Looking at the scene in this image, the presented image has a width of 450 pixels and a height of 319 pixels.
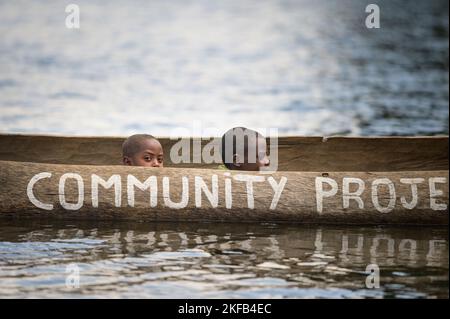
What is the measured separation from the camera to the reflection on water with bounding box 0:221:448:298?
7.22m

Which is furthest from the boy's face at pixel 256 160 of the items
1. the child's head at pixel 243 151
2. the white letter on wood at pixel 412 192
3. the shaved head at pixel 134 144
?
the white letter on wood at pixel 412 192

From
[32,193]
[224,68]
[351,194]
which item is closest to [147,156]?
[32,193]

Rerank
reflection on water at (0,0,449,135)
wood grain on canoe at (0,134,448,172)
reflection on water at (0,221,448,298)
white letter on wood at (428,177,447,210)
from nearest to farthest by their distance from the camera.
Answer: reflection on water at (0,221,448,298)
white letter on wood at (428,177,447,210)
wood grain on canoe at (0,134,448,172)
reflection on water at (0,0,449,135)

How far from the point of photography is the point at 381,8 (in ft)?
101

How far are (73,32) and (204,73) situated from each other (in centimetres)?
606

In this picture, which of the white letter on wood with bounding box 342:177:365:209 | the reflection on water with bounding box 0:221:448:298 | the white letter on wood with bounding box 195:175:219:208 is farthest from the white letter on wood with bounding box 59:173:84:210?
the white letter on wood with bounding box 342:177:365:209

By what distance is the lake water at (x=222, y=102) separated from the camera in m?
7.60

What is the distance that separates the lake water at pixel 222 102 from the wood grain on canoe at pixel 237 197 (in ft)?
0.40

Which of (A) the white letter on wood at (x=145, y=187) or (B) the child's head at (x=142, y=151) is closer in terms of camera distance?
(A) the white letter on wood at (x=145, y=187)

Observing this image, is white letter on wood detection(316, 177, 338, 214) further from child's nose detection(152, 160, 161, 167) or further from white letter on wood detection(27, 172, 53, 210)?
white letter on wood detection(27, 172, 53, 210)

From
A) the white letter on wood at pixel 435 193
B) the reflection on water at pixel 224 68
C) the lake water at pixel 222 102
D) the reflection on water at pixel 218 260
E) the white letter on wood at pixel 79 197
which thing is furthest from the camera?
the reflection on water at pixel 224 68

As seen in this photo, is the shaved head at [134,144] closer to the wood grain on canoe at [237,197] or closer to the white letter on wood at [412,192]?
the wood grain on canoe at [237,197]
